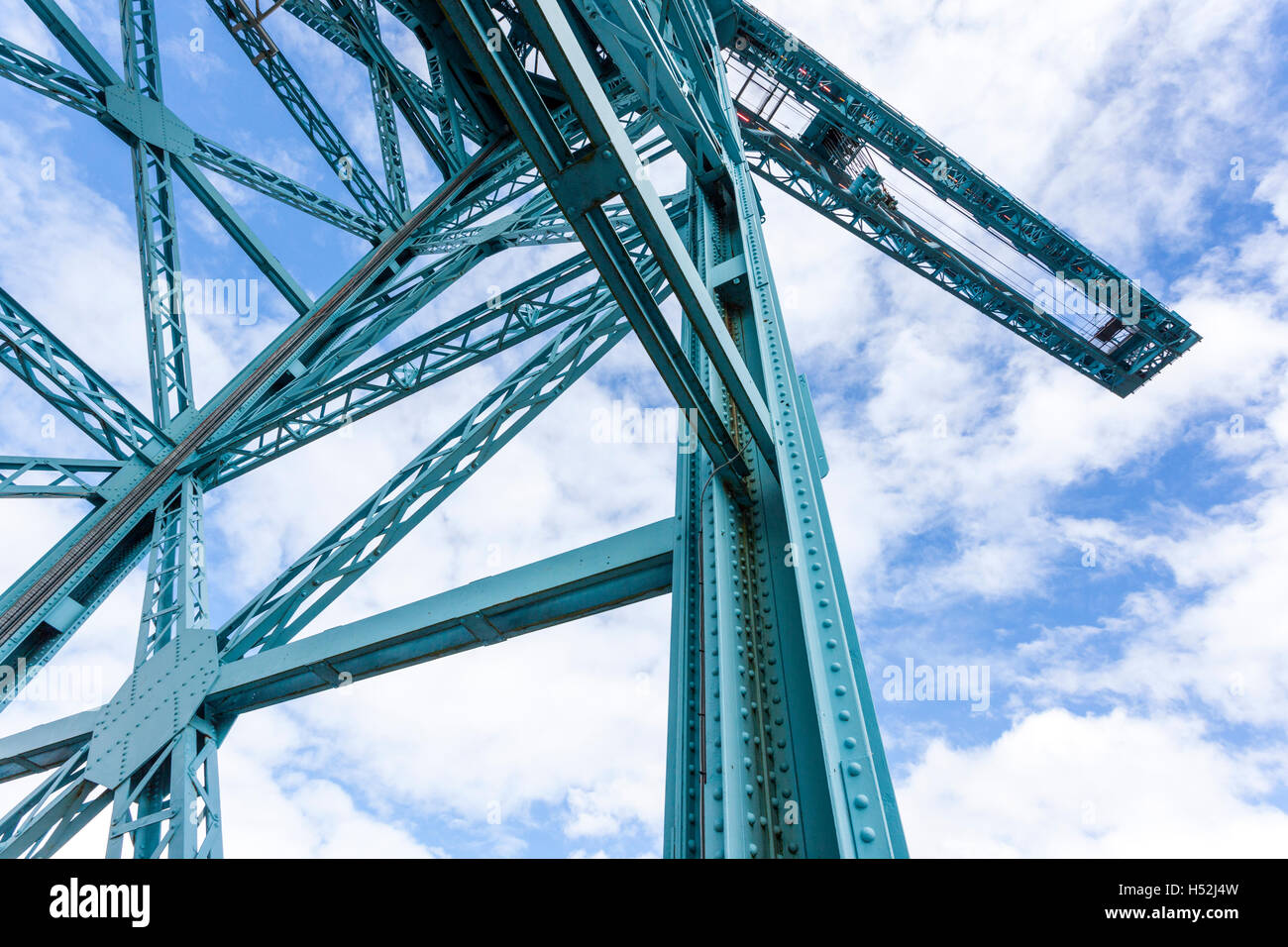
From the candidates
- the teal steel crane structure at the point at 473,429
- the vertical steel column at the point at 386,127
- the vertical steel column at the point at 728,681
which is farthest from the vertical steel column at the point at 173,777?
the vertical steel column at the point at 386,127

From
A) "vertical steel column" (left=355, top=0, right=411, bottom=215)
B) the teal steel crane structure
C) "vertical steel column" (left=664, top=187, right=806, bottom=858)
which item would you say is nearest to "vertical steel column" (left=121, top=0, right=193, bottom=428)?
the teal steel crane structure

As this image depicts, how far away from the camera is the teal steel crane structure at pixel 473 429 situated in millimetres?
2203

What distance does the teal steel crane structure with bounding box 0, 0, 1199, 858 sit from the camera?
2.20 metres

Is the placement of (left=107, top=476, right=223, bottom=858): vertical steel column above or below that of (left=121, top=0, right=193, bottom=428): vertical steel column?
below

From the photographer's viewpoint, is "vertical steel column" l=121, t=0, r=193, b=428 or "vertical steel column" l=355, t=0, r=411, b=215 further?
"vertical steel column" l=355, t=0, r=411, b=215

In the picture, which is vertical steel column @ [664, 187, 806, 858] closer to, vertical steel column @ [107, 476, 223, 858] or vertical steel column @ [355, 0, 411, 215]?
vertical steel column @ [107, 476, 223, 858]

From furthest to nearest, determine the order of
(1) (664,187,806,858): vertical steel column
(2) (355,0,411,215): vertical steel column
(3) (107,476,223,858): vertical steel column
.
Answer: (2) (355,0,411,215): vertical steel column → (3) (107,476,223,858): vertical steel column → (1) (664,187,806,858): vertical steel column

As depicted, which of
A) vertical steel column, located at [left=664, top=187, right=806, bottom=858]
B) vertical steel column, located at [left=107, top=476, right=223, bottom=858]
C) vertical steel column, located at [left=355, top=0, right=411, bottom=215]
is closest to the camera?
vertical steel column, located at [left=664, top=187, right=806, bottom=858]

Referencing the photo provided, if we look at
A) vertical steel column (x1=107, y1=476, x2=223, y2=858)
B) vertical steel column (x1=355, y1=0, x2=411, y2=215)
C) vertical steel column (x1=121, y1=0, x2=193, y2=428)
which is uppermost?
vertical steel column (x1=355, y1=0, x2=411, y2=215)

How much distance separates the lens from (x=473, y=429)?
4.89m
